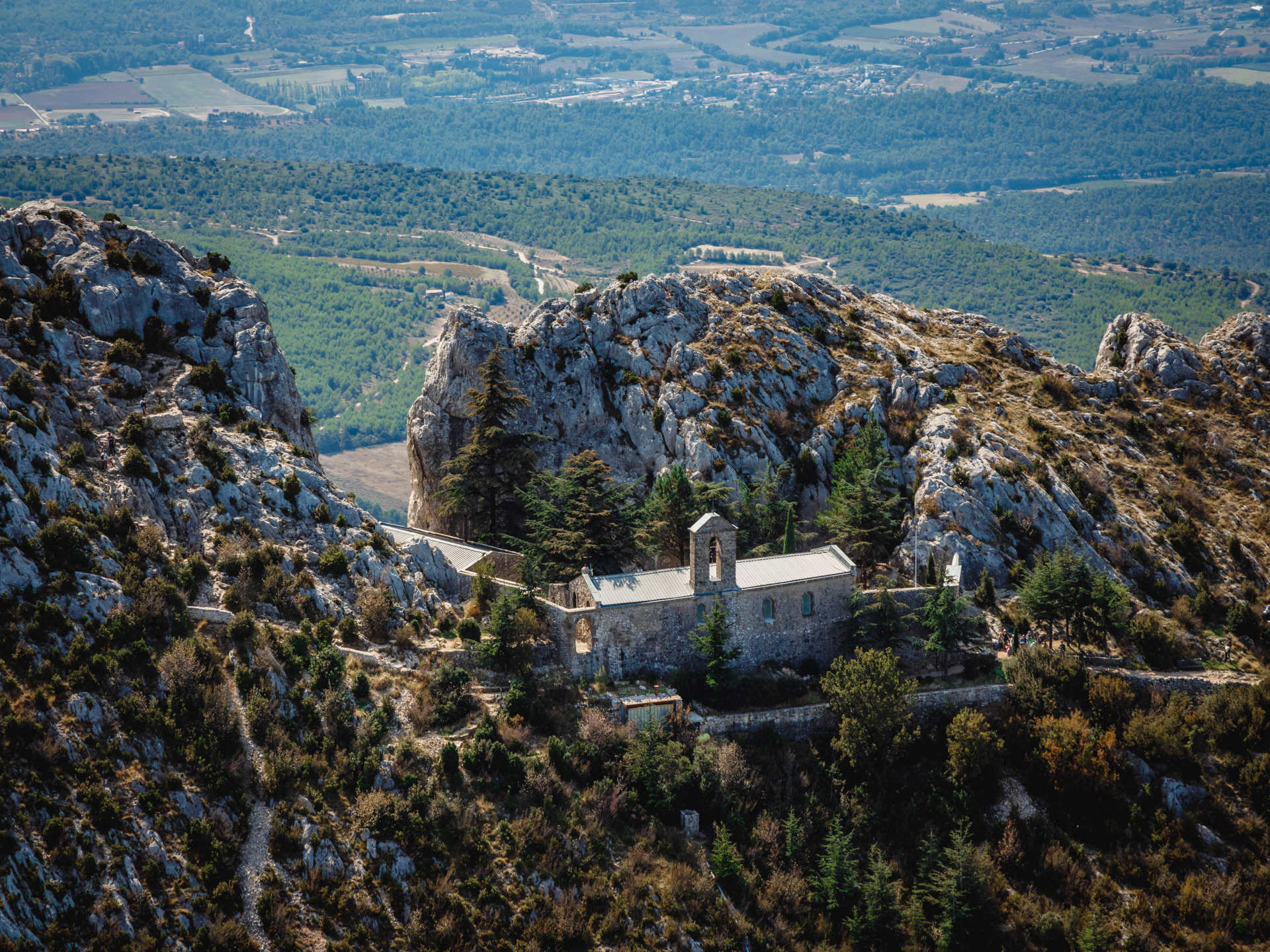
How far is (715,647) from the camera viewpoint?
6184cm

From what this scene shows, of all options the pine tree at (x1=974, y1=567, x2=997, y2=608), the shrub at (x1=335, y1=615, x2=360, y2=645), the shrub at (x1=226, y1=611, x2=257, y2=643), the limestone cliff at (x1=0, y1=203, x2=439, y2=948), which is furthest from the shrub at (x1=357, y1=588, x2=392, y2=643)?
the pine tree at (x1=974, y1=567, x2=997, y2=608)

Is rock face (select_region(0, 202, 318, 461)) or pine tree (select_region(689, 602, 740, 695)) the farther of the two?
rock face (select_region(0, 202, 318, 461))

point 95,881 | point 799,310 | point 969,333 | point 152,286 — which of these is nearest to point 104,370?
point 152,286

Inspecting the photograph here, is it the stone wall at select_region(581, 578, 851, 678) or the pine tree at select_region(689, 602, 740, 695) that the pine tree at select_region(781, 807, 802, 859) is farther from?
the stone wall at select_region(581, 578, 851, 678)

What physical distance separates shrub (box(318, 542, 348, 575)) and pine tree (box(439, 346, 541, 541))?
41.6 ft

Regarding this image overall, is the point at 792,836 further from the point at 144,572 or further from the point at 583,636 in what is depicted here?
the point at 144,572

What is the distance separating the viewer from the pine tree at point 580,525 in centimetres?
6644

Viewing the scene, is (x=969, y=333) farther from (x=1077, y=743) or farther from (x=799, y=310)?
(x=1077, y=743)

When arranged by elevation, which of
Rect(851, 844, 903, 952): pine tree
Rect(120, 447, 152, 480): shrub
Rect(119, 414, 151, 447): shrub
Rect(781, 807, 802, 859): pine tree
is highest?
Rect(119, 414, 151, 447): shrub

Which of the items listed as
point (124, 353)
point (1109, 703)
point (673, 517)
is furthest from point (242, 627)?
point (1109, 703)

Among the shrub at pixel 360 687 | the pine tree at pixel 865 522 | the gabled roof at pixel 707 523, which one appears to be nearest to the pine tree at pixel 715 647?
the gabled roof at pixel 707 523

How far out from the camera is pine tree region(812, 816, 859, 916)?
56.9 metres

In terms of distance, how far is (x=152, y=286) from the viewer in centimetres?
6800

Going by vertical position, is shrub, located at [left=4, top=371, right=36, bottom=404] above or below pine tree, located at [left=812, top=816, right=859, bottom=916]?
above
